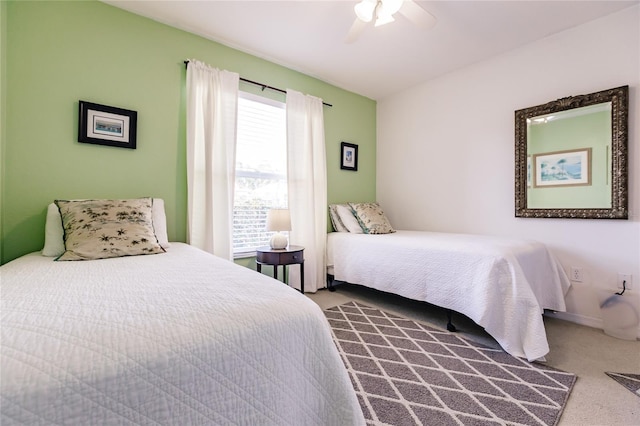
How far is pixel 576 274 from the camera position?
2.51m

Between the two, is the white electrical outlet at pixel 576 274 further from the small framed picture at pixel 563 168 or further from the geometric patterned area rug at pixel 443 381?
the geometric patterned area rug at pixel 443 381

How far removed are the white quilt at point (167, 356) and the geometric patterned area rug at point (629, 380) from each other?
67.1 inches

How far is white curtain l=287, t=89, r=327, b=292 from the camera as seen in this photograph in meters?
3.20

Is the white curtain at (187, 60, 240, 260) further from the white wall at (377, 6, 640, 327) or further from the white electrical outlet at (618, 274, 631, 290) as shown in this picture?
the white electrical outlet at (618, 274, 631, 290)

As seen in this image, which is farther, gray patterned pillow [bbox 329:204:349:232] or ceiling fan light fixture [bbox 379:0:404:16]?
gray patterned pillow [bbox 329:204:349:232]

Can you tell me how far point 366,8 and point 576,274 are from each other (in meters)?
2.79

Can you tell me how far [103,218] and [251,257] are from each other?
4.69ft

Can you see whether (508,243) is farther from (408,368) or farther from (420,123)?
(420,123)

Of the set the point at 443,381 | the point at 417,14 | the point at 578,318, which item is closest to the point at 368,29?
the point at 417,14

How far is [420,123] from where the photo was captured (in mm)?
3701

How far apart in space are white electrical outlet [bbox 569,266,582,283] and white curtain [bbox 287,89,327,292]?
2344 mm

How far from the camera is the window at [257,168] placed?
294cm

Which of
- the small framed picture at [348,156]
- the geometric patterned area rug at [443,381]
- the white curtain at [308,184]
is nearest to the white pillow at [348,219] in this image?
the white curtain at [308,184]

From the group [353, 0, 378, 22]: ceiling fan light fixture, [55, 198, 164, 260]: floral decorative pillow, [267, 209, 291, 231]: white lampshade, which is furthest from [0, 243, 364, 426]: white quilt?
[353, 0, 378, 22]: ceiling fan light fixture
